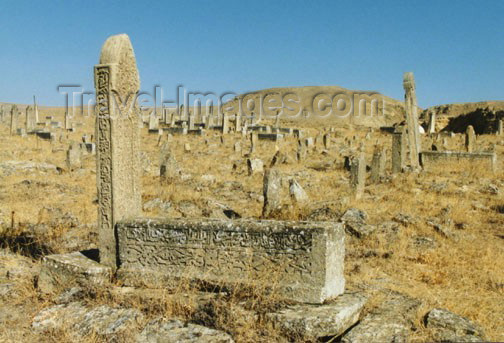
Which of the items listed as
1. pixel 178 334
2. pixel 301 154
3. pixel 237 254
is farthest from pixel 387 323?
pixel 301 154

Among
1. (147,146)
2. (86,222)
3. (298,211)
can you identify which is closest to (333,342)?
(298,211)

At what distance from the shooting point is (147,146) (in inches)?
1072

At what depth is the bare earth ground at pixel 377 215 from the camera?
529cm

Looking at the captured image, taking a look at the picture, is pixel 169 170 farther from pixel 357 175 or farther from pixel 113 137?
pixel 113 137

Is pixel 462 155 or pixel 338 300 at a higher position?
pixel 462 155

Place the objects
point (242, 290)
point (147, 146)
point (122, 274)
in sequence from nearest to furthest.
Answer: point (242, 290) < point (122, 274) < point (147, 146)

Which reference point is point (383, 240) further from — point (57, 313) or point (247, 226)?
point (57, 313)

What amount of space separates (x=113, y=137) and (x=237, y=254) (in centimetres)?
211

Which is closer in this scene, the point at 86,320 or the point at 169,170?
the point at 86,320

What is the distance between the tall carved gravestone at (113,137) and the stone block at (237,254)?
0.25 metres

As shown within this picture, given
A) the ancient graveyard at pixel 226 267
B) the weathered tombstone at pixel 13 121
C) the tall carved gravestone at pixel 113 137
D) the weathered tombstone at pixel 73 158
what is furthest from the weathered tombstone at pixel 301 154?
the weathered tombstone at pixel 13 121

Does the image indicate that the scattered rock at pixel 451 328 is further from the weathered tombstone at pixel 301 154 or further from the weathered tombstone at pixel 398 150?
the weathered tombstone at pixel 301 154

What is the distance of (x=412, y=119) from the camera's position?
17609mm

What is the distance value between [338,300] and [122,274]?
2610 millimetres
